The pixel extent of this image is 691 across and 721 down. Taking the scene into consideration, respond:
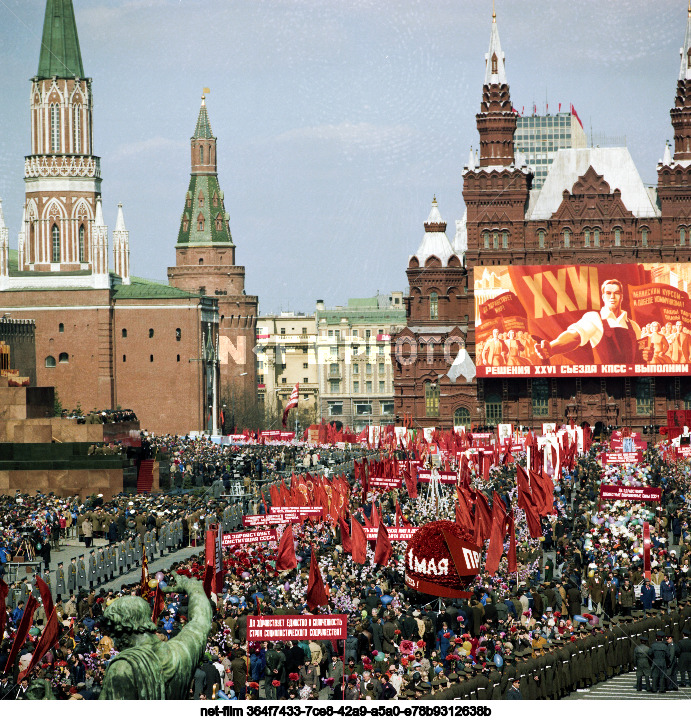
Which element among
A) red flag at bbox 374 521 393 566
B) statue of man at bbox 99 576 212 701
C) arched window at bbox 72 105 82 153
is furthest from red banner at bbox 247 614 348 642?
arched window at bbox 72 105 82 153

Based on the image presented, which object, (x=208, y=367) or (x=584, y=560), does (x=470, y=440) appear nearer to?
(x=584, y=560)

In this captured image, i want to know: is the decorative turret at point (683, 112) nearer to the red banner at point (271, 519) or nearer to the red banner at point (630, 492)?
the red banner at point (630, 492)


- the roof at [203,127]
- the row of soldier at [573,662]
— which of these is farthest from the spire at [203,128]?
the row of soldier at [573,662]

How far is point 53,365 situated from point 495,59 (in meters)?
32.2

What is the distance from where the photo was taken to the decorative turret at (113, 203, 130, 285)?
10931 centimetres

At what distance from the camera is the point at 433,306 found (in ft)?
320

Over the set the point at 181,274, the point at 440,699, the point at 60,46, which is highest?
the point at 60,46

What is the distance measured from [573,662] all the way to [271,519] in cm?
1233

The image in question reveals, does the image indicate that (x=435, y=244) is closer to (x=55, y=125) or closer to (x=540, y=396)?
(x=540, y=396)

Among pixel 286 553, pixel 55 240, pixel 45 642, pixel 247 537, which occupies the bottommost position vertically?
pixel 45 642

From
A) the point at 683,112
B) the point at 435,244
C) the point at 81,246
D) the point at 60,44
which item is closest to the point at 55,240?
the point at 81,246

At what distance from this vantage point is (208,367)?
104375 mm

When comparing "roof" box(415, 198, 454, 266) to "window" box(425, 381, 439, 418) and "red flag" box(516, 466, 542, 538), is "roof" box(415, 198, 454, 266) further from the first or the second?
"red flag" box(516, 466, 542, 538)
